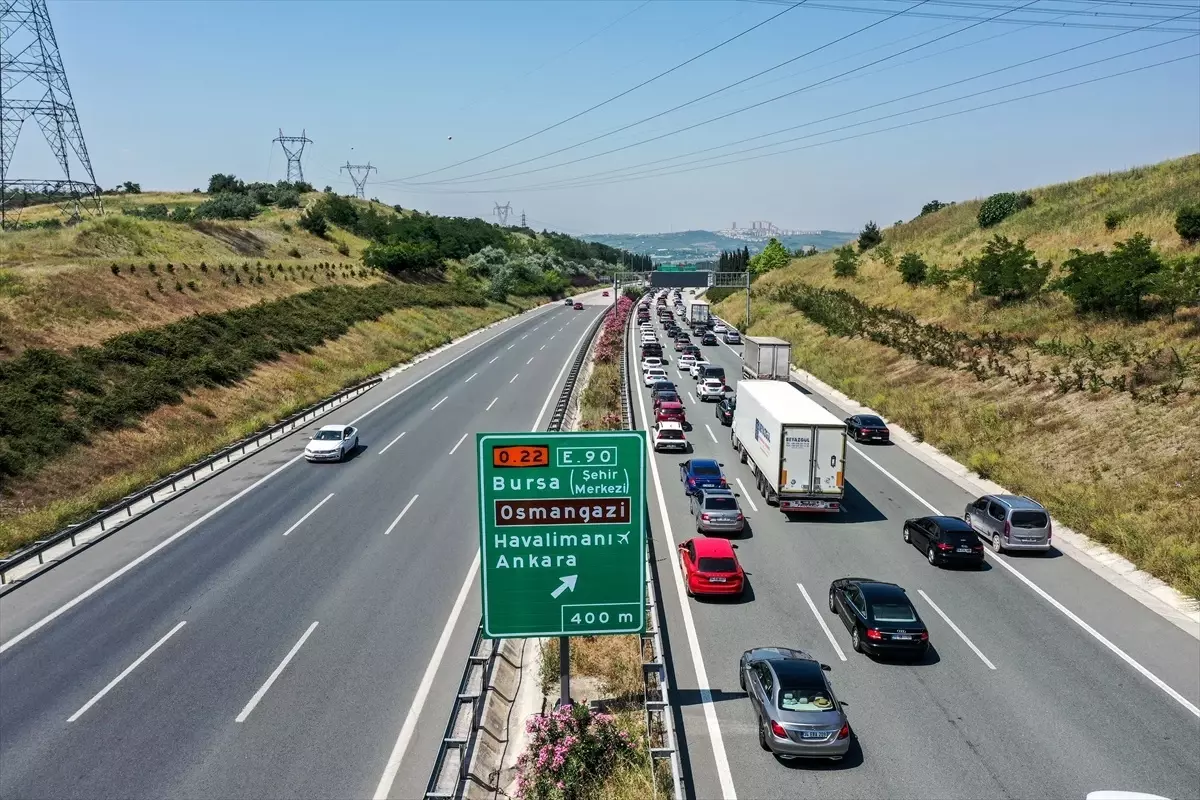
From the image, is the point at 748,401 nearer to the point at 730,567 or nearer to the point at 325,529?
the point at 730,567

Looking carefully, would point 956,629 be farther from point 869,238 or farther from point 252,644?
point 869,238

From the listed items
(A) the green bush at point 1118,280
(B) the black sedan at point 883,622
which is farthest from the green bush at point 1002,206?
(B) the black sedan at point 883,622

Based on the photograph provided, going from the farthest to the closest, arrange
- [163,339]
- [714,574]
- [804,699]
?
[163,339]
[714,574]
[804,699]

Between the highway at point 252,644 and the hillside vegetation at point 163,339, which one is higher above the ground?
the hillside vegetation at point 163,339

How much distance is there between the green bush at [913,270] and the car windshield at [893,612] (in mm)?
64096

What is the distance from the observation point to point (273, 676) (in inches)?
639

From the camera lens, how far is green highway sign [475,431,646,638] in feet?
42.9

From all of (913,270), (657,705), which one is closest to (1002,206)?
(913,270)

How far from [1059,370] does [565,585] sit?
1438 inches

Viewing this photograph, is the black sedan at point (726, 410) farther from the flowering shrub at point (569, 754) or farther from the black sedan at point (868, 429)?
the flowering shrub at point (569, 754)

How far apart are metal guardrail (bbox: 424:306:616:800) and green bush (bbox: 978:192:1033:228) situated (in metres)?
90.4

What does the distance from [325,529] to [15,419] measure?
14794 millimetres

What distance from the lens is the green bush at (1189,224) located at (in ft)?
178

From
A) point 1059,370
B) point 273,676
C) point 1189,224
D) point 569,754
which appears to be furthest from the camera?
Result: point 1189,224
